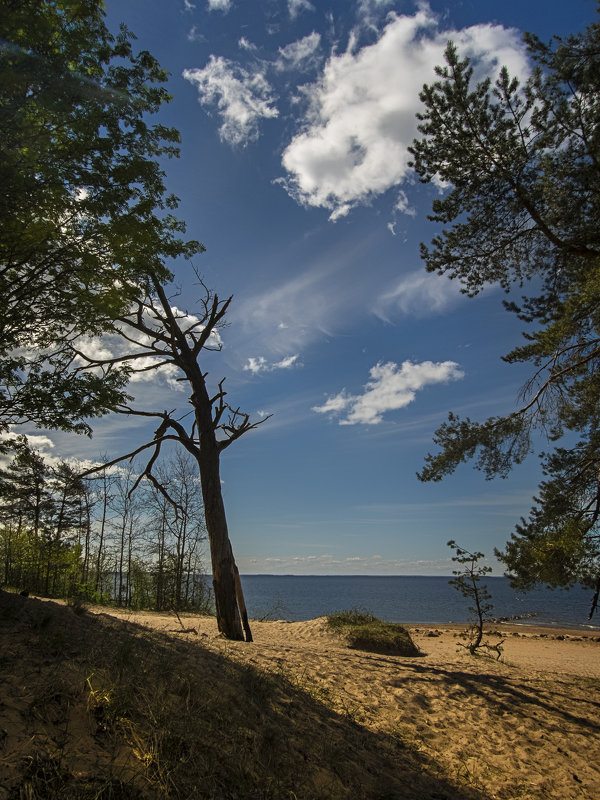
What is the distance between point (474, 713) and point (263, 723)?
4503 mm

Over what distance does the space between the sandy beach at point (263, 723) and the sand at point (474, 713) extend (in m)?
0.03

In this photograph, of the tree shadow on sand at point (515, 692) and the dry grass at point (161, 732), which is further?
the tree shadow on sand at point (515, 692)

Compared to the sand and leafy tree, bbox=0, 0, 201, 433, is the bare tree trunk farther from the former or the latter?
leafy tree, bbox=0, 0, 201, 433

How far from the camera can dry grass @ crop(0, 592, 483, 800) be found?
9.70ft

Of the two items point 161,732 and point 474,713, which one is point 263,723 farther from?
point 474,713

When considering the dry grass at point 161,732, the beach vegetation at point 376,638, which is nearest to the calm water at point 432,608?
the beach vegetation at point 376,638

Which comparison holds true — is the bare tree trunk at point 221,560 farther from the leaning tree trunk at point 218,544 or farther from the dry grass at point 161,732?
the dry grass at point 161,732

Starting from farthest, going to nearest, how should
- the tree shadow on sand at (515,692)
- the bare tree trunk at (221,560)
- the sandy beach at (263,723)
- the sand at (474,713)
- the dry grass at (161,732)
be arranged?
the bare tree trunk at (221,560), the tree shadow on sand at (515,692), the sand at (474,713), the sandy beach at (263,723), the dry grass at (161,732)

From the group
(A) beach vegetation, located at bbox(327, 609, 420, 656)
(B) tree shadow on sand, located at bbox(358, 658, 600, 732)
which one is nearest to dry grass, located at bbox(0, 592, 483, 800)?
(B) tree shadow on sand, located at bbox(358, 658, 600, 732)

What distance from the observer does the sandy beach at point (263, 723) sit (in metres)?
3.16

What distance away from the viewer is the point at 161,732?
3.44 meters

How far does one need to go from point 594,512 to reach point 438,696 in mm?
5215

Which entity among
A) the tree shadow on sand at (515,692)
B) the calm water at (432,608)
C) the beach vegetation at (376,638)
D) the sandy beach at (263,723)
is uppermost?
the sandy beach at (263,723)

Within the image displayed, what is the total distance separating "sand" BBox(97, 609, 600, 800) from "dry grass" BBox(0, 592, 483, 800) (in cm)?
55
